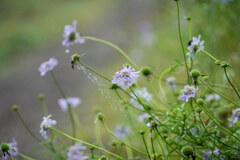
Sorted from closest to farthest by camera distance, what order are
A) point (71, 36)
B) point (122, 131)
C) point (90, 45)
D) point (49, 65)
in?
point (71, 36), point (49, 65), point (122, 131), point (90, 45)

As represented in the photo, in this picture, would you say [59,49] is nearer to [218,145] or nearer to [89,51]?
[89,51]

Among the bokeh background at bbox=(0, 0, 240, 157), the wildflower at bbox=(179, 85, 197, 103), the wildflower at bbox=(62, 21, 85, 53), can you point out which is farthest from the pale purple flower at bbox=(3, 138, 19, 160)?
Result: the wildflower at bbox=(179, 85, 197, 103)

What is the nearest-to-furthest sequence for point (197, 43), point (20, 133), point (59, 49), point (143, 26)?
1. point (197, 43)
2. point (20, 133)
3. point (143, 26)
4. point (59, 49)

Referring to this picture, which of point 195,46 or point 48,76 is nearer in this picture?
point 195,46

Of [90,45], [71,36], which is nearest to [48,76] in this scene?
[90,45]

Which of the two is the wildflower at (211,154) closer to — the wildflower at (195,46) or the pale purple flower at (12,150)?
the wildflower at (195,46)

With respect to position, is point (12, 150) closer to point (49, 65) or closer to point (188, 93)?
point (49, 65)

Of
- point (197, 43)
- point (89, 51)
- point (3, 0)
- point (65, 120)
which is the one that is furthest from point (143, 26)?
point (3, 0)
